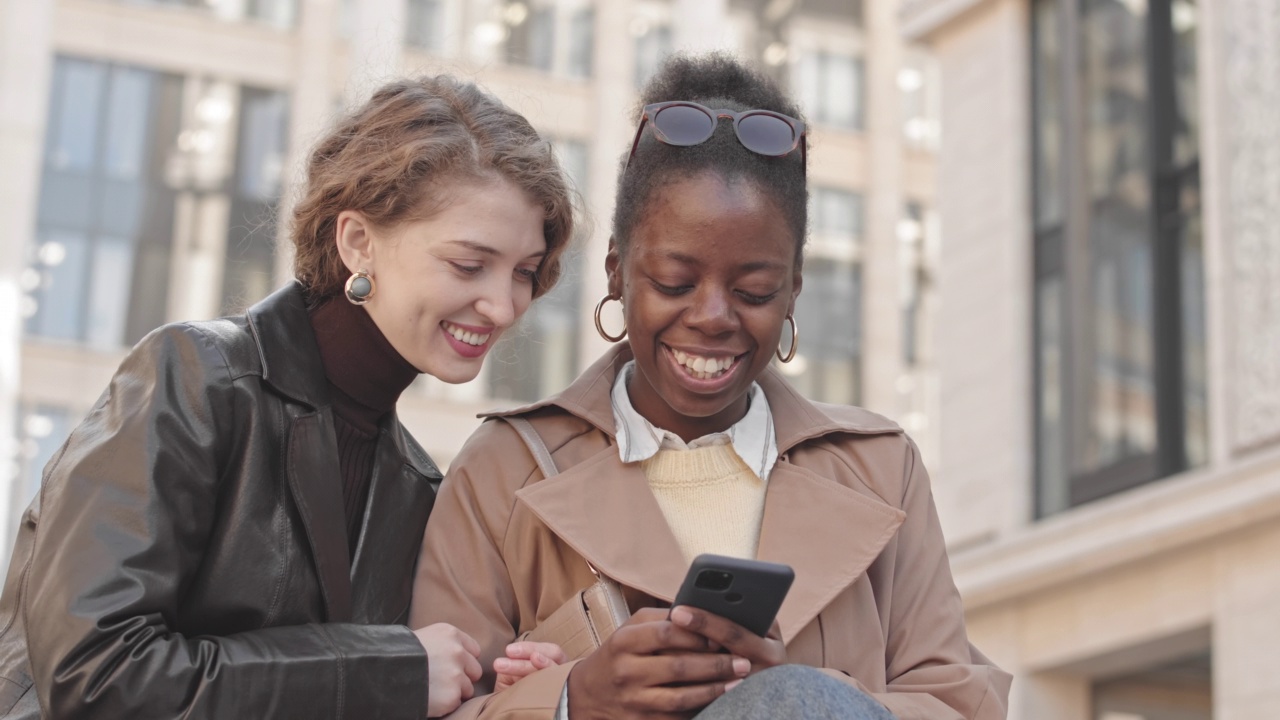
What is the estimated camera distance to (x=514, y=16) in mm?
28703

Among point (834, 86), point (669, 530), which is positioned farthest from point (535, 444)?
point (834, 86)

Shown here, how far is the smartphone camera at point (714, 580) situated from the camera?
9.44 feet

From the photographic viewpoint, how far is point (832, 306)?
30.0m

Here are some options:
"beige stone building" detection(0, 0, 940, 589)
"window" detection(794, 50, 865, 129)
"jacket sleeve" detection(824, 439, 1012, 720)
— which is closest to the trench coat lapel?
"jacket sleeve" detection(824, 439, 1012, 720)

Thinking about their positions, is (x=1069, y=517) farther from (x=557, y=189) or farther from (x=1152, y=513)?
(x=557, y=189)

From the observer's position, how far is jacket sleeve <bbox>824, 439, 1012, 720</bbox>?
3.46 m

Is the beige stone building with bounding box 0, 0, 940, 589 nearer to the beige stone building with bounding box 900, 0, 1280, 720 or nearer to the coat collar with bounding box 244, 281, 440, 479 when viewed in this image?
the beige stone building with bounding box 900, 0, 1280, 720

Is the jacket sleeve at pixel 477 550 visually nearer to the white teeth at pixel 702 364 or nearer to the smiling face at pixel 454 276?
the smiling face at pixel 454 276

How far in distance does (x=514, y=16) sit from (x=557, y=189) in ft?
83.0

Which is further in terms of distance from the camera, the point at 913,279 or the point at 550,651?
the point at 913,279

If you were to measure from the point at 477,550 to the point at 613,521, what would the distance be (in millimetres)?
310

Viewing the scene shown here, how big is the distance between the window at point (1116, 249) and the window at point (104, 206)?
14.4m

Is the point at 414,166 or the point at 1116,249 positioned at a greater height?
the point at 1116,249

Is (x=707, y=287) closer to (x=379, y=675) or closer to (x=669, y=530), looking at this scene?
(x=669, y=530)
